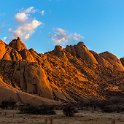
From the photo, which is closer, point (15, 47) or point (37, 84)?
point (37, 84)

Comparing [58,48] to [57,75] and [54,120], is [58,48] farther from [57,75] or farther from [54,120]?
[54,120]

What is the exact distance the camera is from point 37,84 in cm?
10500

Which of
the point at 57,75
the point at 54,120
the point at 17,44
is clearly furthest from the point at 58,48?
the point at 54,120

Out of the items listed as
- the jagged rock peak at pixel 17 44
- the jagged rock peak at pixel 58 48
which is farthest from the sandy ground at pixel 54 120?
the jagged rock peak at pixel 58 48

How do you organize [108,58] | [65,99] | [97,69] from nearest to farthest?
[65,99] → [97,69] → [108,58]

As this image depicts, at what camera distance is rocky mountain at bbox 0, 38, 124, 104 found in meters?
102

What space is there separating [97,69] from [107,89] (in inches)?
999

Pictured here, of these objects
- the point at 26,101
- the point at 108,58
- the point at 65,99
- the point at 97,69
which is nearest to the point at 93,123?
the point at 26,101

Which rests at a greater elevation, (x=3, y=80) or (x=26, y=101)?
(x=3, y=80)

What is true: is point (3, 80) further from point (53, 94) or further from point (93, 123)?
point (93, 123)

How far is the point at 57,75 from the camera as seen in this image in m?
119

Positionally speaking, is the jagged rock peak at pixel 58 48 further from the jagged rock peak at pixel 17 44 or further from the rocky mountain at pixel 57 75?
the jagged rock peak at pixel 17 44

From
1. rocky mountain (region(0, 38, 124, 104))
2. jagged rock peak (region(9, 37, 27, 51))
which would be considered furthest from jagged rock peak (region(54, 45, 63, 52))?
jagged rock peak (region(9, 37, 27, 51))

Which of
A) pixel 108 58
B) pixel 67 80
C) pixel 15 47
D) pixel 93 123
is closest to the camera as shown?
pixel 93 123
